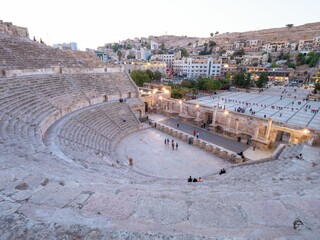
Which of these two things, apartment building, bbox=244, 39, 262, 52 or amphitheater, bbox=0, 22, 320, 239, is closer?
amphitheater, bbox=0, 22, 320, 239

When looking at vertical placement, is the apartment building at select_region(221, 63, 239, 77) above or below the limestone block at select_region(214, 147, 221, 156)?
above

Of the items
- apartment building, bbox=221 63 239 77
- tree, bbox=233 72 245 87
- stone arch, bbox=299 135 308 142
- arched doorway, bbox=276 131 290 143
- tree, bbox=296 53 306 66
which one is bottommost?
arched doorway, bbox=276 131 290 143

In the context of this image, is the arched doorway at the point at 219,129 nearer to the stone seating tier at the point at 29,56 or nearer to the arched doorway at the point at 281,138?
the arched doorway at the point at 281,138

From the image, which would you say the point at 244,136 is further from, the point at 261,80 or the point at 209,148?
→ the point at 261,80

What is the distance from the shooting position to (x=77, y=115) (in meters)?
15.6

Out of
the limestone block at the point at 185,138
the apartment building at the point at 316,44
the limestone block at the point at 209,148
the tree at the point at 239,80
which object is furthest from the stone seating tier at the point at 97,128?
the apartment building at the point at 316,44

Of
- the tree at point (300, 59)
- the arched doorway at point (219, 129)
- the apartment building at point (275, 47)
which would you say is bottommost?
the arched doorway at point (219, 129)

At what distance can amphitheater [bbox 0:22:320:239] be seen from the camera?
231cm

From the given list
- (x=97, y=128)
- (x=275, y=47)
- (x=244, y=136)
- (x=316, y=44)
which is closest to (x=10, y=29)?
(x=97, y=128)

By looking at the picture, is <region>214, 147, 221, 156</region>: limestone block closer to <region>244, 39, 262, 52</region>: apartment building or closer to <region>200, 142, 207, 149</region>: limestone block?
<region>200, 142, 207, 149</region>: limestone block

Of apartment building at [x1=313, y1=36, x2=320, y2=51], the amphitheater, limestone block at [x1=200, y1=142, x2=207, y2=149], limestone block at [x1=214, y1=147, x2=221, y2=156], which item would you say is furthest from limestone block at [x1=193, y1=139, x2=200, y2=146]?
apartment building at [x1=313, y1=36, x2=320, y2=51]

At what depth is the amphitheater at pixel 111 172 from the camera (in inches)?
91.0

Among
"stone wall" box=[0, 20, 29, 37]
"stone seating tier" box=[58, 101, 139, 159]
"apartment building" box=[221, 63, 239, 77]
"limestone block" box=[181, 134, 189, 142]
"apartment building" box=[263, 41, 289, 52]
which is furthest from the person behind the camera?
"apartment building" box=[263, 41, 289, 52]

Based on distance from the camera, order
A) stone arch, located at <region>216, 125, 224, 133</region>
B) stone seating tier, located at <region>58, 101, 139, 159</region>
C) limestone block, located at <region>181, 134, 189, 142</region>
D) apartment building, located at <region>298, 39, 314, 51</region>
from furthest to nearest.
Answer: apartment building, located at <region>298, 39, 314, 51</region> → stone arch, located at <region>216, 125, 224, 133</region> → limestone block, located at <region>181, 134, 189, 142</region> → stone seating tier, located at <region>58, 101, 139, 159</region>
